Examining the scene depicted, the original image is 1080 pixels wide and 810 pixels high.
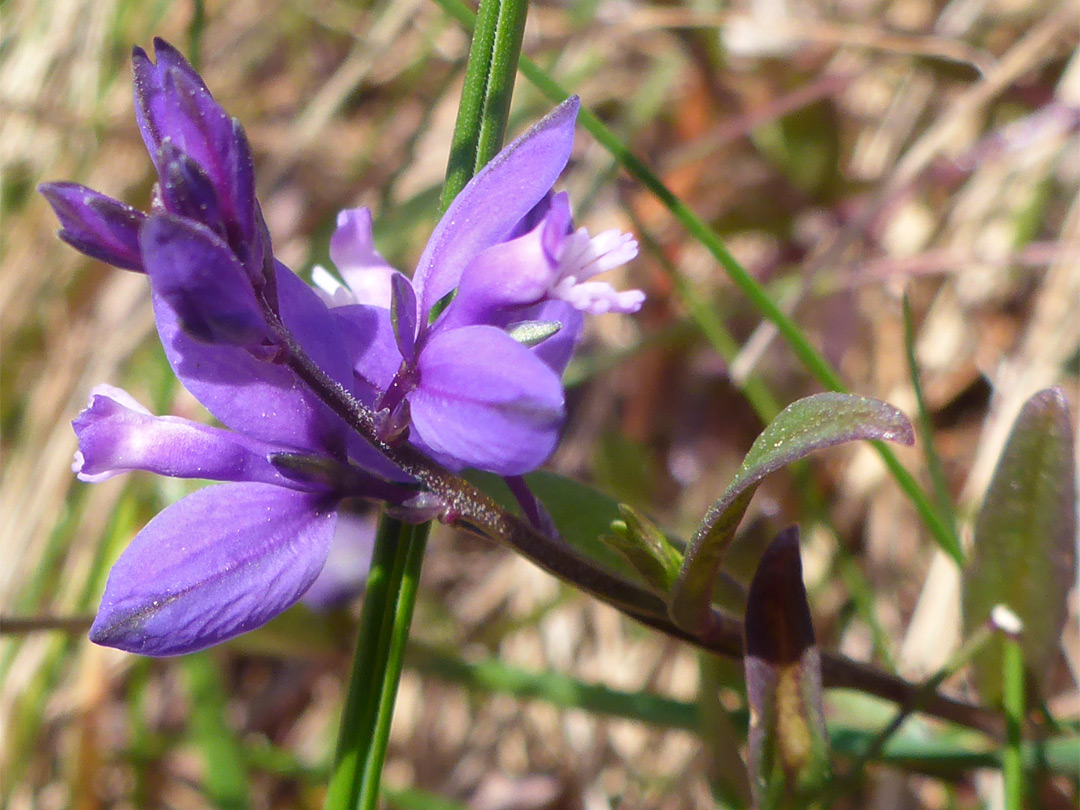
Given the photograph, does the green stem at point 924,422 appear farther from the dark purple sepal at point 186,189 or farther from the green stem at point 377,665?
the dark purple sepal at point 186,189

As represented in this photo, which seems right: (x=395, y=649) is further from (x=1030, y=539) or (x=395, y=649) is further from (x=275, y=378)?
(x=1030, y=539)

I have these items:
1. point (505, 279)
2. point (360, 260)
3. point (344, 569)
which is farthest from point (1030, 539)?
point (344, 569)

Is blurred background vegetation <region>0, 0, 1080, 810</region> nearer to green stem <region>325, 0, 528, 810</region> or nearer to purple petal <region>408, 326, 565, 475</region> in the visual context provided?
green stem <region>325, 0, 528, 810</region>

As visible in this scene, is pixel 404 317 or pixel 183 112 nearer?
pixel 183 112

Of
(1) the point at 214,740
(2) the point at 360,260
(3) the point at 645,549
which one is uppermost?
(2) the point at 360,260

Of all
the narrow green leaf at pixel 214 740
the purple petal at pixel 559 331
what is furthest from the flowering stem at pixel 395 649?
the narrow green leaf at pixel 214 740

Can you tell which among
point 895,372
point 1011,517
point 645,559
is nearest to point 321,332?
point 645,559

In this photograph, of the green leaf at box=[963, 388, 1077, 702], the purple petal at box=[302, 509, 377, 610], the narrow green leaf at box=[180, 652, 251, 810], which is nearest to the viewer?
the green leaf at box=[963, 388, 1077, 702]

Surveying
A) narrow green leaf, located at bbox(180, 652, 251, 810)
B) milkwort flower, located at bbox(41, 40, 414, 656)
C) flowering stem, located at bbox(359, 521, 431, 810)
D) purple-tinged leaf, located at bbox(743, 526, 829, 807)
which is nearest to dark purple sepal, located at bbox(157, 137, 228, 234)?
milkwort flower, located at bbox(41, 40, 414, 656)
